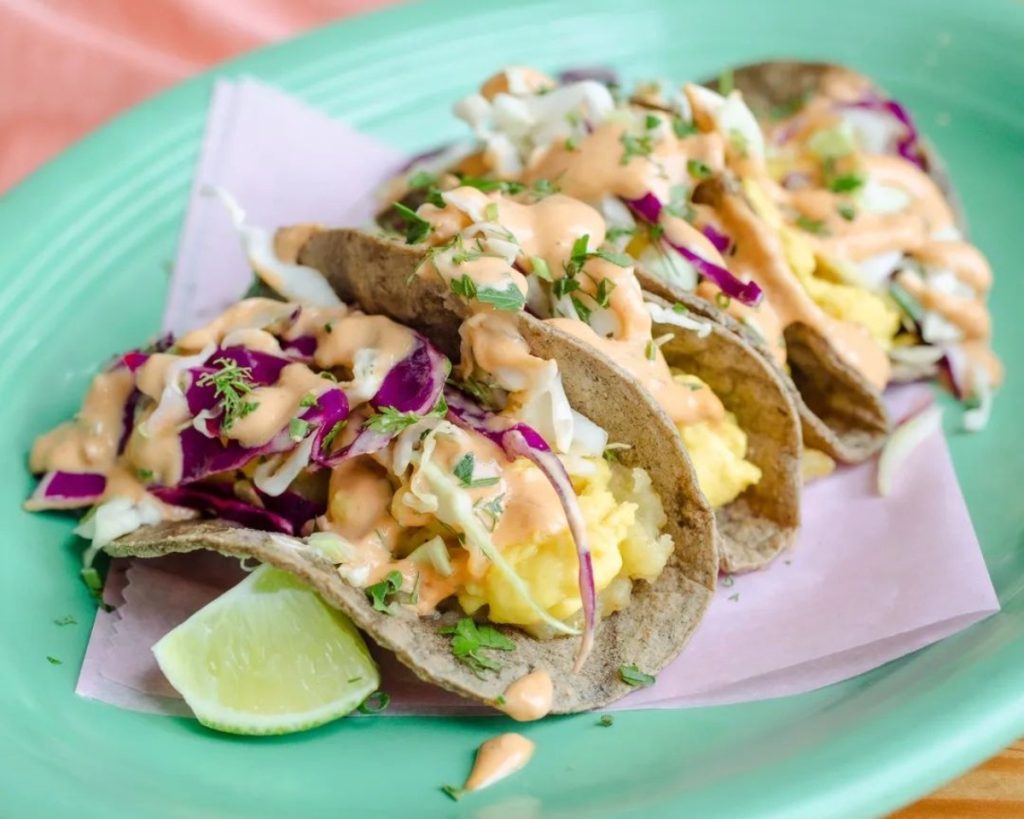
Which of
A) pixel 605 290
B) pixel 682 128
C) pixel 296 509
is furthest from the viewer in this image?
pixel 682 128

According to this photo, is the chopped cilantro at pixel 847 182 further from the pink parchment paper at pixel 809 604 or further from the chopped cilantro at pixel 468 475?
the chopped cilantro at pixel 468 475

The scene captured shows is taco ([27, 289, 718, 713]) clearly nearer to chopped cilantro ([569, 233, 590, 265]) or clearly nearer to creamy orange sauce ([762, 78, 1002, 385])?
chopped cilantro ([569, 233, 590, 265])

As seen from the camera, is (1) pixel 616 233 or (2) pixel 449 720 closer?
(2) pixel 449 720

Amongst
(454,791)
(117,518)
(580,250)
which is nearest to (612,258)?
(580,250)

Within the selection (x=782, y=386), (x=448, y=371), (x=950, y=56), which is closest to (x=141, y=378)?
(x=448, y=371)

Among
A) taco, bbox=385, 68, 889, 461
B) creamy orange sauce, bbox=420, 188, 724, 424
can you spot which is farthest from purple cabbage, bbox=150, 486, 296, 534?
taco, bbox=385, 68, 889, 461

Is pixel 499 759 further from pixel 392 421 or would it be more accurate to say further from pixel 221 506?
pixel 221 506

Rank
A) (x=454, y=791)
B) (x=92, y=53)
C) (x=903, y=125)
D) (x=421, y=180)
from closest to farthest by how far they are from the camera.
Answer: (x=454, y=791) → (x=421, y=180) → (x=903, y=125) → (x=92, y=53)

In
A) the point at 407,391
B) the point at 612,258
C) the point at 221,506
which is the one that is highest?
the point at 612,258
